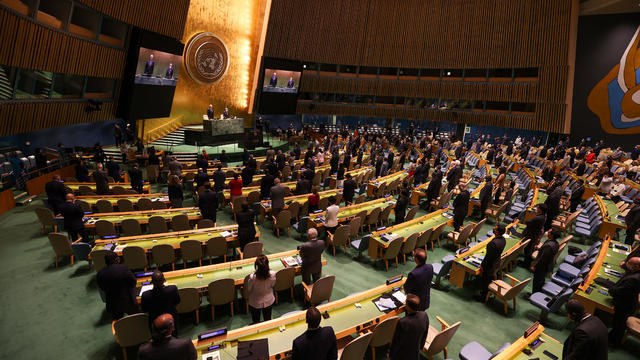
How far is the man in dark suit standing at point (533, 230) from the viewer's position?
7.04m

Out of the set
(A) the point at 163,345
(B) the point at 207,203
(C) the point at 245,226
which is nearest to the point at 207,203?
(B) the point at 207,203

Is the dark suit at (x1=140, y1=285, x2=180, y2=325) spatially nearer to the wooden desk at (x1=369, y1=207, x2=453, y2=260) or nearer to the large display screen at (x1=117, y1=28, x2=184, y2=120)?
the wooden desk at (x1=369, y1=207, x2=453, y2=260)

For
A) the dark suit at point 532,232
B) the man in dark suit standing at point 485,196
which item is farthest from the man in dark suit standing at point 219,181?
the dark suit at point 532,232

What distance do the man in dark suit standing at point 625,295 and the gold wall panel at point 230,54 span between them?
22.1 meters

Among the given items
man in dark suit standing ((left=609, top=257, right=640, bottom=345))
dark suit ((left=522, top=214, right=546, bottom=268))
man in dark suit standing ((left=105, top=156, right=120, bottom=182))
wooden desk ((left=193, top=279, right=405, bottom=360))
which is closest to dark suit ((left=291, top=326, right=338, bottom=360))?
wooden desk ((left=193, top=279, right=405, bottom=360))

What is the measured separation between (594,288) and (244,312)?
6.48 m

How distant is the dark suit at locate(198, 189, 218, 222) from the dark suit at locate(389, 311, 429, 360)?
19.3 feet

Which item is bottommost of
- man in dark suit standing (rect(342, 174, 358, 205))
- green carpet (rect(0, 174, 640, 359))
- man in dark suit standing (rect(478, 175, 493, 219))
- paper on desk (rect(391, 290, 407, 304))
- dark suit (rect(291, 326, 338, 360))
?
green carpet (rect(0, 174, 640, 359))

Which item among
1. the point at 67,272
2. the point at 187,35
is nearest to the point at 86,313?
the point at 67,272

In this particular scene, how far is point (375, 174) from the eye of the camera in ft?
48.4

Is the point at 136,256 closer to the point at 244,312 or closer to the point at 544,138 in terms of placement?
the point at 244,312

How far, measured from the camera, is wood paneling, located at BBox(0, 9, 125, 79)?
30.2 feet

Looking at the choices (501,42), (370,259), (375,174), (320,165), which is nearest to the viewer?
(370,259)

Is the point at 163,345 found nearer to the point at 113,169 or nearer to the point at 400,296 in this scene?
the point at 400,296
